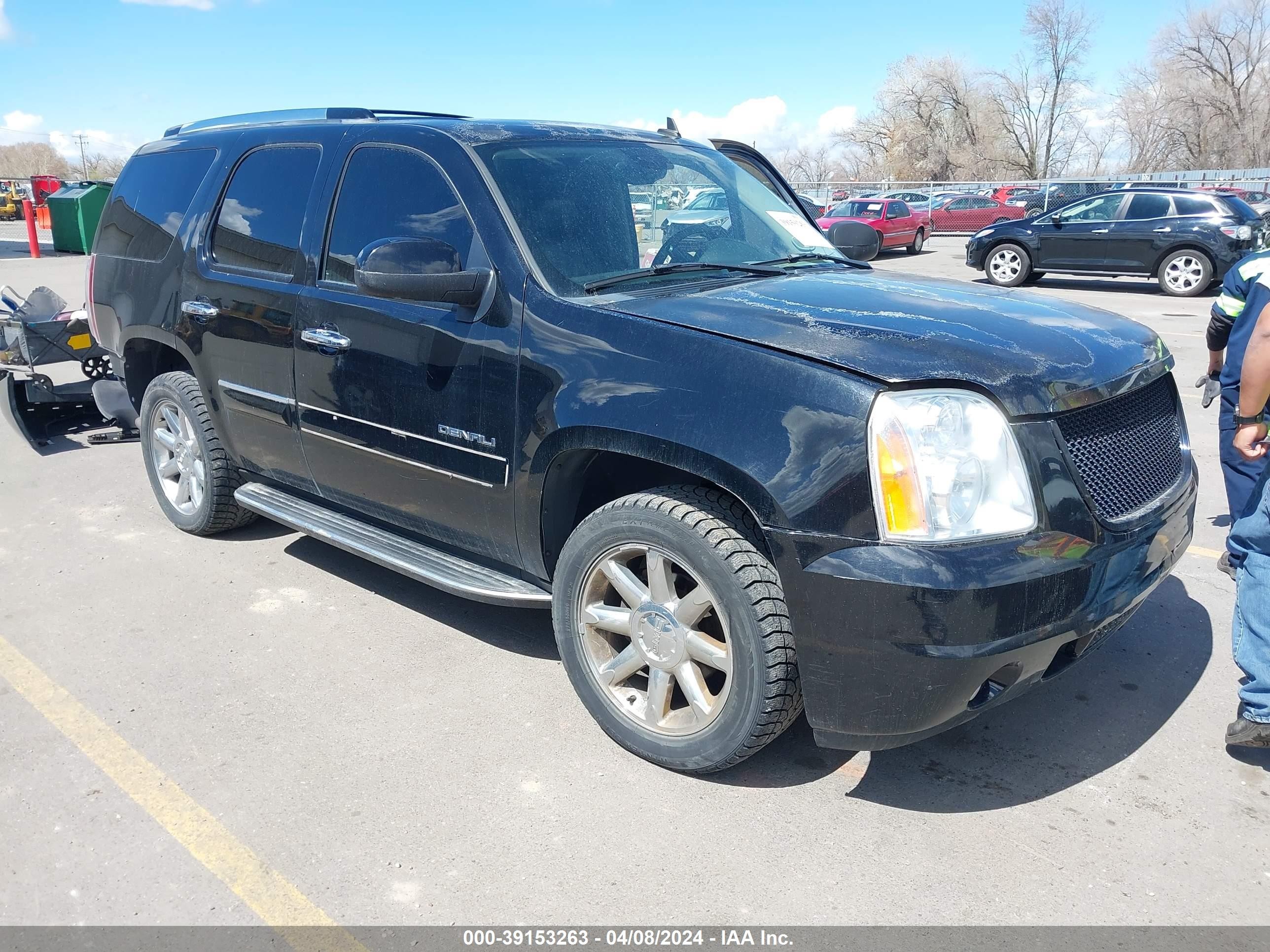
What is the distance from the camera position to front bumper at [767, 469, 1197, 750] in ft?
8.28

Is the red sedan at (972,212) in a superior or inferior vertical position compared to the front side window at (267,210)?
superior

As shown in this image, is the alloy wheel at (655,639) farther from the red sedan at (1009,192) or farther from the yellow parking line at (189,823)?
the red sedan at (1009,192)

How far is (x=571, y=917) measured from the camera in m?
2.56

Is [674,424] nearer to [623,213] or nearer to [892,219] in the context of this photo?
[623,213]

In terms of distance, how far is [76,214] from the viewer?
24438 millimetres

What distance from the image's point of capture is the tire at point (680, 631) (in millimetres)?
2809

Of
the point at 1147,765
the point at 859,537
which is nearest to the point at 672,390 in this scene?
the point at 859,537

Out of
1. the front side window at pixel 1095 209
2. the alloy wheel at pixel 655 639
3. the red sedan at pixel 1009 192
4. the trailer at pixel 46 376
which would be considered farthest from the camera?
the red sedan at pixel 1009 192

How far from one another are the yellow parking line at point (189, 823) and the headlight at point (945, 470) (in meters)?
1.73

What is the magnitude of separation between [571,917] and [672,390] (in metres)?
1.42

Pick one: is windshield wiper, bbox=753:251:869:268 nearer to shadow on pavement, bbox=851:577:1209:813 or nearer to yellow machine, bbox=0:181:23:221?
shadow on pavement, bbox=851:577:1209:813

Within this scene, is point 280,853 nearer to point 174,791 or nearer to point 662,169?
point 174,791
